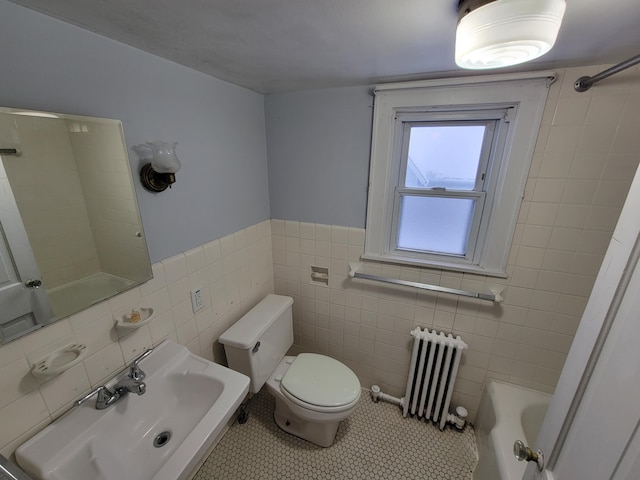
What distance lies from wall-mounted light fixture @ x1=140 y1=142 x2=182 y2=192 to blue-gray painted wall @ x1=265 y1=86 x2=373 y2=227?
77 centimetres

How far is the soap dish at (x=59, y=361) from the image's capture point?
2.54 ft

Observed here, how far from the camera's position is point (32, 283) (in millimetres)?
776

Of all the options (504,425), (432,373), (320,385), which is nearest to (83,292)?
(320,385)

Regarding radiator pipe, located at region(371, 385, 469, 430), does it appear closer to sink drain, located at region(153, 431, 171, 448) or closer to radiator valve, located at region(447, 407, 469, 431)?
radiator valve, located at region(447, 407, 469, 431)

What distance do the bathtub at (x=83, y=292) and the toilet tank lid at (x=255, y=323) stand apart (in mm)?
620

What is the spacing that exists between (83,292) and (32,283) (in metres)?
0.14

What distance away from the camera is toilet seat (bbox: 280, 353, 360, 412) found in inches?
55.3

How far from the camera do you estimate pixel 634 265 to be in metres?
0.49

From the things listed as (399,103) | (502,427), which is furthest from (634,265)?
(502,427)

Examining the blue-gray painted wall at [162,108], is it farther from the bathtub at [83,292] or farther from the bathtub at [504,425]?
the bathtub at [504,425]

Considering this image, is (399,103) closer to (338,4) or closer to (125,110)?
(338,4)

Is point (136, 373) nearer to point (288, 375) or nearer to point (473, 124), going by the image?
point (288, 375)

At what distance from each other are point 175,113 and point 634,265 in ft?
5.01

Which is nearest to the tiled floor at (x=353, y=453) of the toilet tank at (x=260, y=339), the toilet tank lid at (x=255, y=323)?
the toilet tank at (x=260, y=339)
